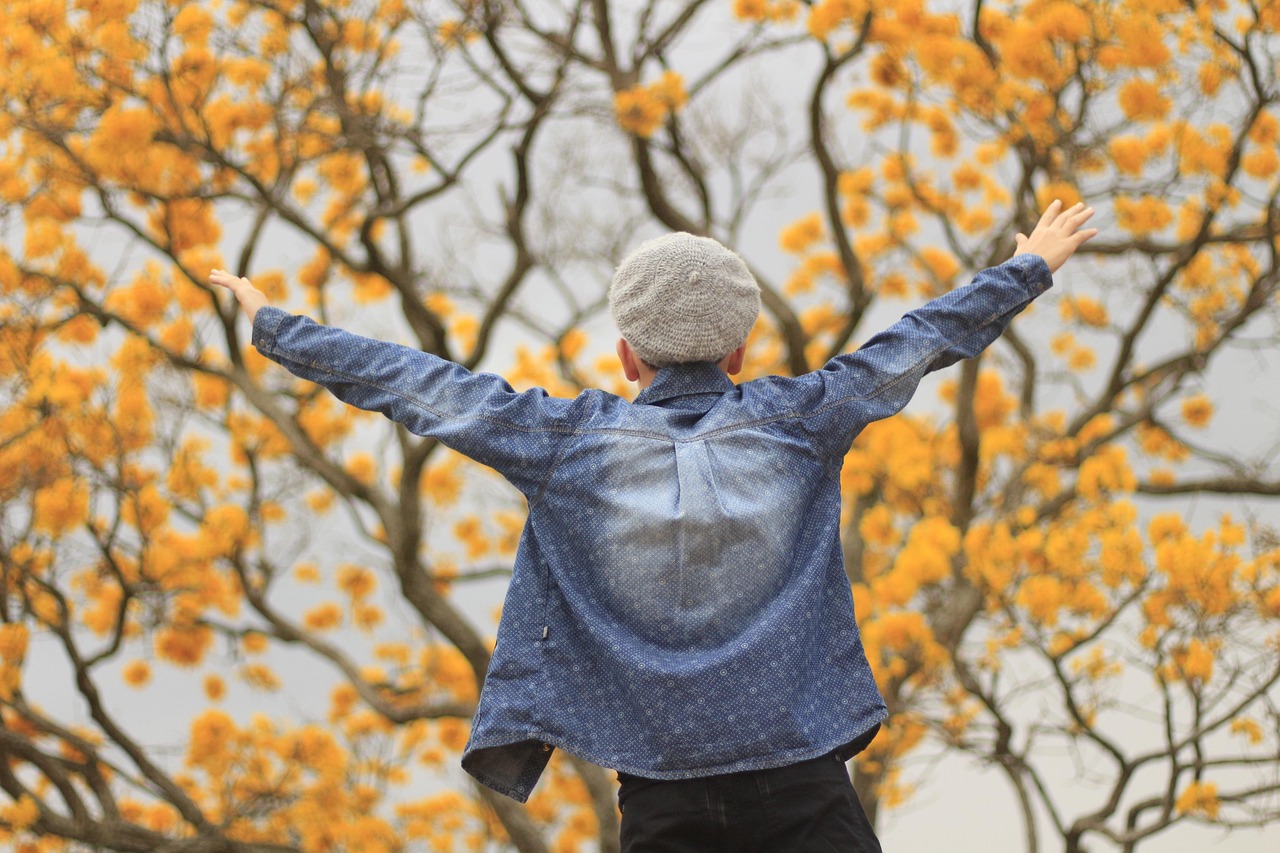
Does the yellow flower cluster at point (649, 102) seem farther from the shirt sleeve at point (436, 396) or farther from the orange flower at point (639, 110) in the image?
the shirt sleeve at point (436, 396)

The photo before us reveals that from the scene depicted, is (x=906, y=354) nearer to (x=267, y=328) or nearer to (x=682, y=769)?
(x=682, y=769)

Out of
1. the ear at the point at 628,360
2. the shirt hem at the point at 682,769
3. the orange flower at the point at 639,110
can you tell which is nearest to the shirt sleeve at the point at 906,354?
the ear at the point at 628,360

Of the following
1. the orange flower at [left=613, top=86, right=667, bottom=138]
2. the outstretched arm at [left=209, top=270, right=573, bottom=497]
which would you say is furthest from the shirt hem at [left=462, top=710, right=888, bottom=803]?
the orange flower at [left=613, top=86, right=667, bottom=138]

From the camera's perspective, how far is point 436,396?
164 centimetres

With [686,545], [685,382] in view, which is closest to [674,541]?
[686,545]

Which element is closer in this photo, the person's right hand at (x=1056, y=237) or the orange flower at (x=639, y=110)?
the person's right hand at (x=1056, y=237)

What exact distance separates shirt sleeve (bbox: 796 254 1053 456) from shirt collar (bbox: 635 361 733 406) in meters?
0.12

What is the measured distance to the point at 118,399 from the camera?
586 centimetres

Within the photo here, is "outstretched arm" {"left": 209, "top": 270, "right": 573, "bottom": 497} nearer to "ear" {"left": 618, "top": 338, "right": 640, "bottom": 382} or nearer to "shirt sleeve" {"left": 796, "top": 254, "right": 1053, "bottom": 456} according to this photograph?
"ear" {"left": 618, "top": 338, "right": 640, "bottom": 382}

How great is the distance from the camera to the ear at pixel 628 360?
174cm

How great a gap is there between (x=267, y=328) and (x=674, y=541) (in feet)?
1.96

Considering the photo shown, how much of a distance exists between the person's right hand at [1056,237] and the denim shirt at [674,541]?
0.04 meters

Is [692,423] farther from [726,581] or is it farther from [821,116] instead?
[821,116]

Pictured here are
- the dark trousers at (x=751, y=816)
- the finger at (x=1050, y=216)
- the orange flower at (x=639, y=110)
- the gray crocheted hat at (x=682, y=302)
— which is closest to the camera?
the dark trousers at (x=751, y=816)
